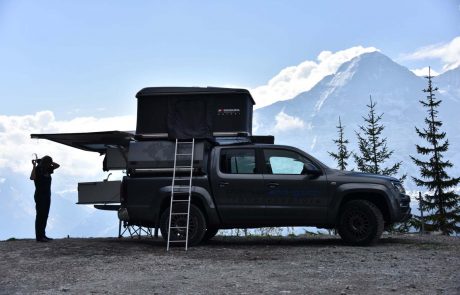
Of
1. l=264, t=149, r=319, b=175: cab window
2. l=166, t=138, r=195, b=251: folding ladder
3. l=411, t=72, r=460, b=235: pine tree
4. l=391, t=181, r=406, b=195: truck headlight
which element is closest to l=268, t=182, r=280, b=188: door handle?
l=264, t=149, r=319, b=175: cab window

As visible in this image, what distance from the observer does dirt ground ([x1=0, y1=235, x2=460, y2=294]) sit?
22.2 feet

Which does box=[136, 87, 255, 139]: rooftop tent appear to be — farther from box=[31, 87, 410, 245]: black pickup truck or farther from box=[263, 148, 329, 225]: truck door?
box=[263, 148, 329, 225]: truck door

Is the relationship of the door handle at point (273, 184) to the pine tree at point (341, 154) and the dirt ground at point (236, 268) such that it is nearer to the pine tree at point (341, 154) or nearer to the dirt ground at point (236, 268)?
the dirt ground at point (236, 268)

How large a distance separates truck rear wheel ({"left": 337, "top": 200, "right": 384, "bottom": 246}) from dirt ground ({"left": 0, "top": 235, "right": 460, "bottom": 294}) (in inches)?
11.0

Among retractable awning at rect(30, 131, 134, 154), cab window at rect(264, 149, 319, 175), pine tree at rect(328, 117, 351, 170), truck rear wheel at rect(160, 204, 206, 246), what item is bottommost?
truck rear wheel at rect(160, 204, 206, 246)

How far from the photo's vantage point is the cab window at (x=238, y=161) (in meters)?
10.9

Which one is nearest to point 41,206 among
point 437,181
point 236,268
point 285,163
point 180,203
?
point 180,203

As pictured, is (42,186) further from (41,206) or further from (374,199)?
(374,199)

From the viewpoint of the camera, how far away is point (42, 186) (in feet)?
39.6

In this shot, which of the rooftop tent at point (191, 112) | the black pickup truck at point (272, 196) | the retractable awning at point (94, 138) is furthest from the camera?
the retractable awning at point (94, 138)

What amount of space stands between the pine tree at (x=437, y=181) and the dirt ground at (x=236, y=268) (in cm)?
1698

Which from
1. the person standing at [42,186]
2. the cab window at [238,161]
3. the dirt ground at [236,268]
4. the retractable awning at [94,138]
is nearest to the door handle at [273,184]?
the cab window at [238,161]

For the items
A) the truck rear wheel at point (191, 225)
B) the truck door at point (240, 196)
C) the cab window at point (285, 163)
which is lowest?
the truck rear wheel at point (191, 225)

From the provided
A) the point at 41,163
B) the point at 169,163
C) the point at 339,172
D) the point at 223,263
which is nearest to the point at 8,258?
the point at 41,163
